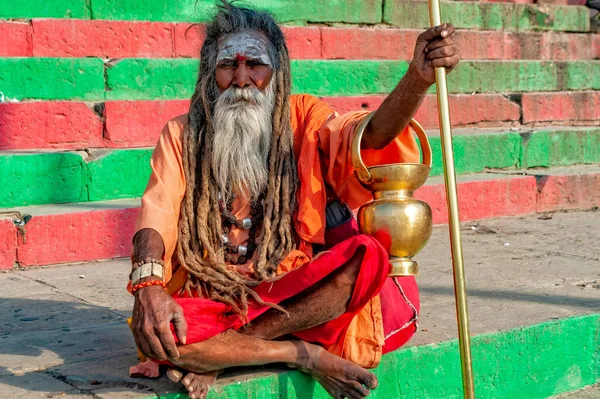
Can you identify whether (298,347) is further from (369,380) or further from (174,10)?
(174,10)

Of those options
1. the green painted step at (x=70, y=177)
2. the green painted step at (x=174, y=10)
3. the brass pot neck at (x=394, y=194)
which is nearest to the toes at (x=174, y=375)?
the brass pot neck at (x=394, y=194)

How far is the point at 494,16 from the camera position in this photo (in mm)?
9102

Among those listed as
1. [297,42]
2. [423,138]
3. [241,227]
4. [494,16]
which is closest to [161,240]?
[241,227]

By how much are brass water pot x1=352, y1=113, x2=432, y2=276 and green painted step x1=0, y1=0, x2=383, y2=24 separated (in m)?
2.85

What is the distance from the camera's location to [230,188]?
338 centimetres

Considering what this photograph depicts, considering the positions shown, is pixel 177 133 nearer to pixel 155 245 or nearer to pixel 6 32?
pixel 155 245

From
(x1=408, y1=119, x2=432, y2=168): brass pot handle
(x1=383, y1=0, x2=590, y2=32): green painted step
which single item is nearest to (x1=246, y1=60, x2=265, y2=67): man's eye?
(x1=408, y1=119, x2=432, y2=168): brass pot handle

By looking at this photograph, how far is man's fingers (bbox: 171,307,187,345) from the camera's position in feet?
9.41

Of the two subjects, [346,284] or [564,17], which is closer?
[346,284]

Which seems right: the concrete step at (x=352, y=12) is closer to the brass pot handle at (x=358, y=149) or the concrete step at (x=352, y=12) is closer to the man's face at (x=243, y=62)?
the man's face at (x=243, y=62)

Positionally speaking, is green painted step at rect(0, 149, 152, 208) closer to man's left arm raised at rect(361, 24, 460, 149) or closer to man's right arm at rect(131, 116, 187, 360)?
man's right arm at rect(131, 116, 187, 360)

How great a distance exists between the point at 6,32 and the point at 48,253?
1980 millimetres

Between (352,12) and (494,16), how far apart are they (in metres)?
1.73

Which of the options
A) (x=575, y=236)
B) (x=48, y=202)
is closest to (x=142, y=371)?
(x=48, y=202)
